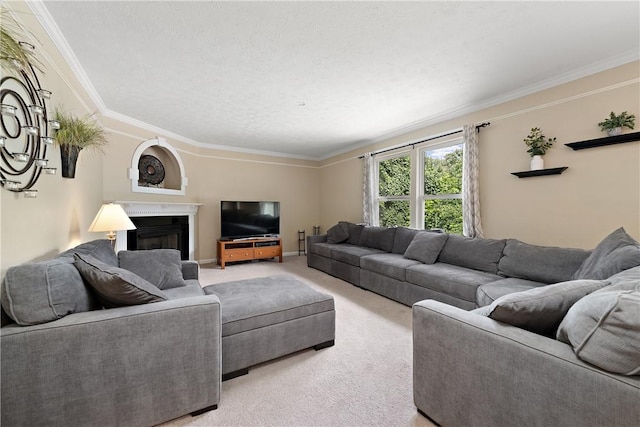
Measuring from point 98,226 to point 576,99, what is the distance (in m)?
5.00

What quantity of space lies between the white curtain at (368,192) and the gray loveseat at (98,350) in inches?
161

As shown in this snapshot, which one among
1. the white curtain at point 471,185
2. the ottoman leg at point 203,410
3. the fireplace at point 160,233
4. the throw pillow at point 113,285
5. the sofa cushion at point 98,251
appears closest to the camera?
the throw pillow at point 113,285

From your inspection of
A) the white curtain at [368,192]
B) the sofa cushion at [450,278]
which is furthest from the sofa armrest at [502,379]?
the white curtain at [368,192]

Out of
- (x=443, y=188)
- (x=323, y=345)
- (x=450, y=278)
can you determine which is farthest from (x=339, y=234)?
(x=323, y=345)

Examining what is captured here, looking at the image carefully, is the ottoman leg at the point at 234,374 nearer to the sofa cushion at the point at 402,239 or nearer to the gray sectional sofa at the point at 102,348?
the gray sectional sofa at the point at 102,348

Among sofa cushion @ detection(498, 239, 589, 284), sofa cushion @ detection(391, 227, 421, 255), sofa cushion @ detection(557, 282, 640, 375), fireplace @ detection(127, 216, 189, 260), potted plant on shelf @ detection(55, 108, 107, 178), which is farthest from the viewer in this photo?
fireplace @ detection(127, 216, 189, 260)

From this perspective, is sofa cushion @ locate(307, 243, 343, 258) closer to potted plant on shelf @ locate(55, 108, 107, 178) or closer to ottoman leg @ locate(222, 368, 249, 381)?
ottoman leg @ locate(222, 368, 249, 381)

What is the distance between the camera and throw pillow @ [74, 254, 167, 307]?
1.38 meters

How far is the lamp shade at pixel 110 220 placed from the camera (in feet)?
8.21

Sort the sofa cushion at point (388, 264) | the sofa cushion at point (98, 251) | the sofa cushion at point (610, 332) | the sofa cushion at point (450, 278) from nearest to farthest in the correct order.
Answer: the sofa cushion at point (610, 332), the sofa cushion at point (98, 251), the sofa cushion at point (450, 278), the sofa cushion at point (388, 264)

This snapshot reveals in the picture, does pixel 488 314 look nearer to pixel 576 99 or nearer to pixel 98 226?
pixel 576 99

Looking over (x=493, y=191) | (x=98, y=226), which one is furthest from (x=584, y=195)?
(x=98, y=226)

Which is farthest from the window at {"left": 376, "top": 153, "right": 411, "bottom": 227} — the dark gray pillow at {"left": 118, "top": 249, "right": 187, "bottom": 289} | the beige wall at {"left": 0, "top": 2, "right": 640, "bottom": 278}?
the dark gray pillow at {"left": 118, "top": 249, "right": 187, "bottom": 289}

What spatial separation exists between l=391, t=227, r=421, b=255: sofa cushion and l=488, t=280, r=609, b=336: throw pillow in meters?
2.74
